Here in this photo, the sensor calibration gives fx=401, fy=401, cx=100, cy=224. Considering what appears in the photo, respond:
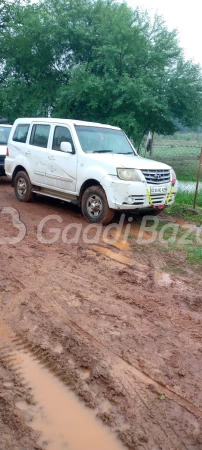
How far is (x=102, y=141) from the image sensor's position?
26.8 ft

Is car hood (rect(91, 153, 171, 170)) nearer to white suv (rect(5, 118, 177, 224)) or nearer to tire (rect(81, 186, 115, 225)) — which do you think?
white suv (rect(5, 118, 177, 224))

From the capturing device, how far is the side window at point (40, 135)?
28.3 ft

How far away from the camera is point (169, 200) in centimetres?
772

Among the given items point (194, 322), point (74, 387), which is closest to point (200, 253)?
point (194, 322)

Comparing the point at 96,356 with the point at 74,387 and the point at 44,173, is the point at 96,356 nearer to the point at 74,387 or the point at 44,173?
the point at 74,387

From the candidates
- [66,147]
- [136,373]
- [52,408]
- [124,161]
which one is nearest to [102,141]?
[66,147]

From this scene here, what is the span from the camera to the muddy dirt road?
265cm

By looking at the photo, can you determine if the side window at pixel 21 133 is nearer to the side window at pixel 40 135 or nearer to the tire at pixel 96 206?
the side window at pixel 40 135

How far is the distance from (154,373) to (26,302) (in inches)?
67.9

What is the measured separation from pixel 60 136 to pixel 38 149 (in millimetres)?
660

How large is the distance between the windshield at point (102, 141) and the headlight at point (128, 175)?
108 centimetres

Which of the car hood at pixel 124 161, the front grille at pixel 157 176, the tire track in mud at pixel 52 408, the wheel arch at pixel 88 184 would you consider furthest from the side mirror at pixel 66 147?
the tire track in mud at pixel 52 408

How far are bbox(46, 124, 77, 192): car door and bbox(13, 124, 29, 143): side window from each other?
3.60 ft

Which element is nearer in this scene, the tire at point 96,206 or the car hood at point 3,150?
the tire at point 96,206
